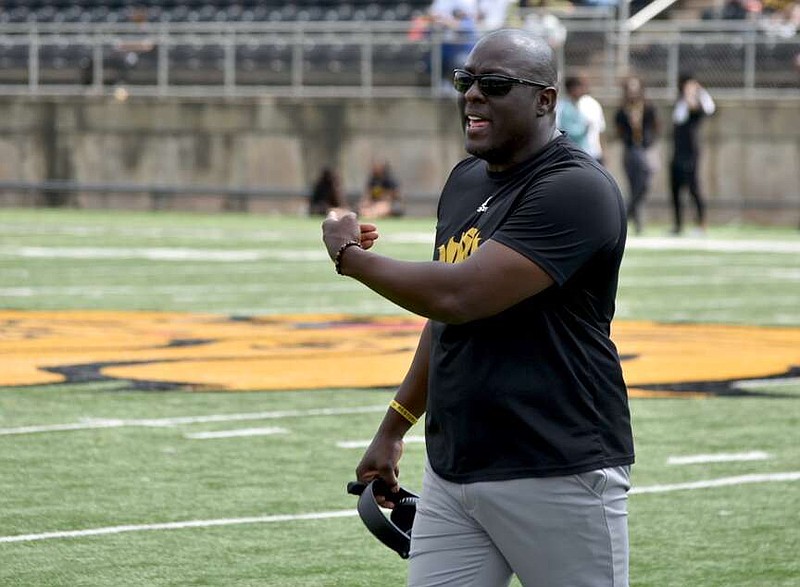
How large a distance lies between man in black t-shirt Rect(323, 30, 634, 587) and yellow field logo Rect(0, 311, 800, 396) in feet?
22.9

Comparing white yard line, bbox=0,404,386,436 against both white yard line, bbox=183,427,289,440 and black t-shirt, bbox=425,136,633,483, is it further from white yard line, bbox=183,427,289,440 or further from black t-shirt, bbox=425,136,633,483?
black t-shirt, bbox=425,136,633,483

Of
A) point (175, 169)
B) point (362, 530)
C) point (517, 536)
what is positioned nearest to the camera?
point (517, 536)

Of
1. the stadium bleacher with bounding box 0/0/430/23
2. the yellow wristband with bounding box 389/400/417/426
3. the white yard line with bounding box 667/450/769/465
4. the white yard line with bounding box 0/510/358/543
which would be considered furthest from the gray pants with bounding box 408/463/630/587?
the stadium bleacher with bounding box 0/0/430/23

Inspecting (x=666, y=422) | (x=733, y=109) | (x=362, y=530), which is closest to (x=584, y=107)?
(x=733, y=109)

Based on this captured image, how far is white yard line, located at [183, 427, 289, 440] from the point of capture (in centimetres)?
958

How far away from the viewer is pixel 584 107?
24.0 metres

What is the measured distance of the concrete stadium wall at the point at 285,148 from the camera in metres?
30.2

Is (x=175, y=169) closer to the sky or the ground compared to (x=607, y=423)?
closer to the ground

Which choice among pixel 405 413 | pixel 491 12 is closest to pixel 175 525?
pixel 405 413

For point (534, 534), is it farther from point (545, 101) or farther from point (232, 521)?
point (232, 521)

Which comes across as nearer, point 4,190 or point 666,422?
point 666,422

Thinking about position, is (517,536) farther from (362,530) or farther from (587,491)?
(362,530)

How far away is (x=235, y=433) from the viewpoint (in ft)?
31.8

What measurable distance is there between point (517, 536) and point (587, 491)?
0.18 m
